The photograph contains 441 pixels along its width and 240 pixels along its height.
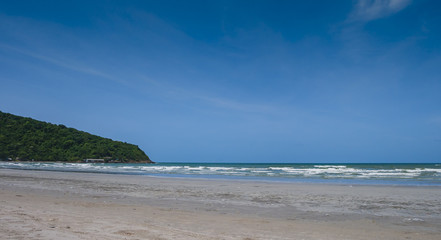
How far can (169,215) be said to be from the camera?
314 inches

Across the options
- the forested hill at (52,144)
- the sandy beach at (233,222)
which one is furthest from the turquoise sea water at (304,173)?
the forested hill at (52,144)

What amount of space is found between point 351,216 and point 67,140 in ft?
338

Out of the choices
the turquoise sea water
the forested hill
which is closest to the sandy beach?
the turquoise sea water

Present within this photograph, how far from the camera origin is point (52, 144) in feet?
296

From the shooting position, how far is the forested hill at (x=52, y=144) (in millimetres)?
80281

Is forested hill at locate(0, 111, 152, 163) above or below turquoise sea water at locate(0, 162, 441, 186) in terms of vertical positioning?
above

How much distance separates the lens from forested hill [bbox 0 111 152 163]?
80.3 m

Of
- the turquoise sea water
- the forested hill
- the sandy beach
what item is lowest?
the sandy beach

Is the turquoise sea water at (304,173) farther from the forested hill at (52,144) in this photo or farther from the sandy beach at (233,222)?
the forested hill at (52,144)

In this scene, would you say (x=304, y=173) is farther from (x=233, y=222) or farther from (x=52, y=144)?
(x=52, y=144)

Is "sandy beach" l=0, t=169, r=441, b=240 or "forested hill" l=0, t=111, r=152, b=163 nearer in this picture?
"sandy beach" l=0, t=169, r=441, b=240

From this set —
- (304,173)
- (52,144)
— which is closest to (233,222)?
(304,173)

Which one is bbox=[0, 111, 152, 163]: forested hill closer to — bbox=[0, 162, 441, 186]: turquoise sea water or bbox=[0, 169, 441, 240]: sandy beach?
bbox=[0, 162, 441, 186]: turquoise sea water

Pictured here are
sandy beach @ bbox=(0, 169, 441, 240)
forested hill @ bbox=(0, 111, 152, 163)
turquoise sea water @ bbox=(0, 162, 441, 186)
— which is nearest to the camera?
sandy beach @ bbox=(0, 169, 441, 240)
